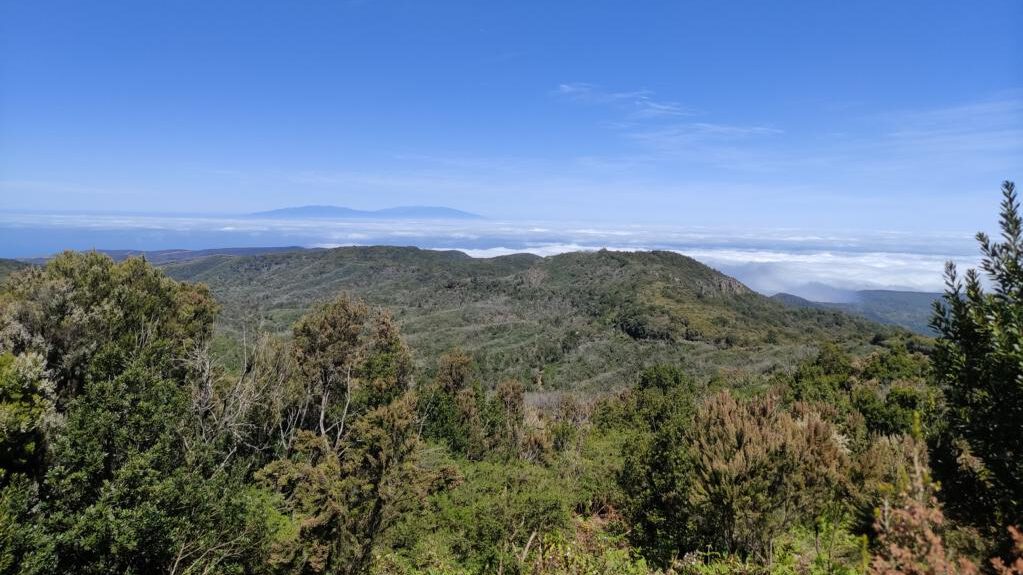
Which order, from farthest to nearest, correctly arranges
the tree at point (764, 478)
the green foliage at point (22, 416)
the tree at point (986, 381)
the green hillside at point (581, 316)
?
the green hillside at point (581, 316), the green foliage at point (22, 416), the tree at point (764, 478), the tree at point (986, 381)

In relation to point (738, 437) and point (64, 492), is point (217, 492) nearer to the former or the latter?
point (64, 492)

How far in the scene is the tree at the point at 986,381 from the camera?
4164 millimetres

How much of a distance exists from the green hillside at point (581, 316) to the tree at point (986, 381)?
112 feet

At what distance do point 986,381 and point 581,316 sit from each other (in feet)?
387

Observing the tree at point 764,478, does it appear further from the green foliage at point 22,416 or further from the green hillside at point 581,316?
the green hillside at point 581,316

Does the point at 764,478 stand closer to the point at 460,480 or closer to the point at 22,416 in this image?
the point at 460,480

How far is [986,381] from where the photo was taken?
4438mm

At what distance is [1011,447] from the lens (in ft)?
14.1

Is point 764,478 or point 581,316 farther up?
point 764,478

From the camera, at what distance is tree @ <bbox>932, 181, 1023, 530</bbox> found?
4.16 meters

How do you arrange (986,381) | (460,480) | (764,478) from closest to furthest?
1. (986,381)
2. (764,478)
3. (460,480)

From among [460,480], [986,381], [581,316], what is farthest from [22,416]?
[581,316]

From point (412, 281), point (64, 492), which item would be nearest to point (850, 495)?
point (64, 492)

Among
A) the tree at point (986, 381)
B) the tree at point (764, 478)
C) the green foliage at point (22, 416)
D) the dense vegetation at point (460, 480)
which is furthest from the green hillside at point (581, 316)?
the tree at point (986, 381)
